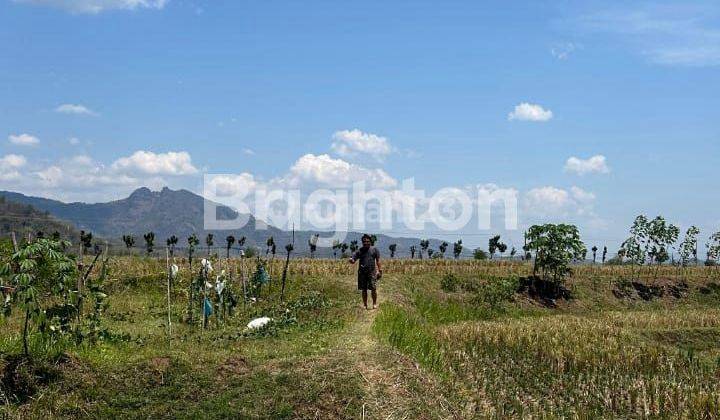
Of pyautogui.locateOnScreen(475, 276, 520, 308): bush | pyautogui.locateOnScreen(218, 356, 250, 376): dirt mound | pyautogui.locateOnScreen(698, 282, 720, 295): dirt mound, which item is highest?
pyautogui.locateOnScreen(218, 356, 250, 376): dirt mound

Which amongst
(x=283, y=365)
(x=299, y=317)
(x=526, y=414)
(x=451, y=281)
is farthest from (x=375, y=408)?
(x=451, y=281)

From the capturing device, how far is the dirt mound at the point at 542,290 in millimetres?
35906

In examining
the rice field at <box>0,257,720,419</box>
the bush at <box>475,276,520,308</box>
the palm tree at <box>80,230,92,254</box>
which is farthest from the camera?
the palm tree at <box>80,230,92,254</box>

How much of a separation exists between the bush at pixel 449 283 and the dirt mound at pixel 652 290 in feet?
40.9

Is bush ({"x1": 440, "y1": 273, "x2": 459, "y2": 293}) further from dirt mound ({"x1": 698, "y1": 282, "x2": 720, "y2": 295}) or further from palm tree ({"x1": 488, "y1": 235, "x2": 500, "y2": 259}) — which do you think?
palm tree ({"x1": 488, "y1": 235, "x2": 500, "y2": 259})

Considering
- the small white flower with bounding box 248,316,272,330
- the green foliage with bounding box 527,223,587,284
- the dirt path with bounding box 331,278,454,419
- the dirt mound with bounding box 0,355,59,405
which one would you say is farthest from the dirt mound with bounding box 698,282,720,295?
the dirt mound with bounding box 0,355,59,405

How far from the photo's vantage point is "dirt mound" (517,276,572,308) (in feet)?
118

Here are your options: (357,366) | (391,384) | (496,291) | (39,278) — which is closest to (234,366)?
(357,366)

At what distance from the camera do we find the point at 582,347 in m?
18.0

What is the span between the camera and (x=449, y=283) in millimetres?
Answer: 34344

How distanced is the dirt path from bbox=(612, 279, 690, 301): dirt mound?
104ft

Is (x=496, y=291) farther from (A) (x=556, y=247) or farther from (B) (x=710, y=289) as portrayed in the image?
(B) (x=710, y=289)

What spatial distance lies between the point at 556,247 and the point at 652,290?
34.0ft

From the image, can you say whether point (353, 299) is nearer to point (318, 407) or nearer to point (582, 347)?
point (582, 347)
